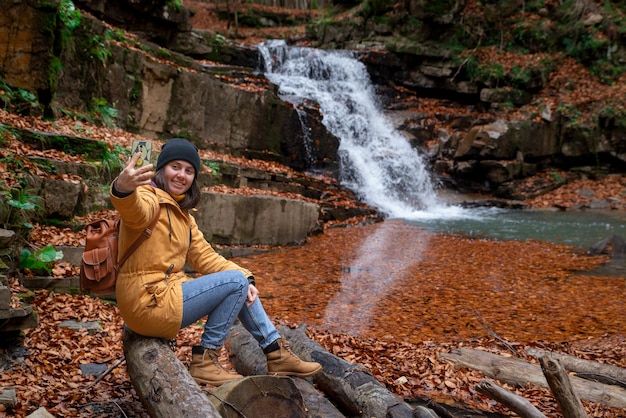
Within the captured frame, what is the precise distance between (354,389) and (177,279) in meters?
1.38

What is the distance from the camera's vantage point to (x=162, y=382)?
8.00 feet

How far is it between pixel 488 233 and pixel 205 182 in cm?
715

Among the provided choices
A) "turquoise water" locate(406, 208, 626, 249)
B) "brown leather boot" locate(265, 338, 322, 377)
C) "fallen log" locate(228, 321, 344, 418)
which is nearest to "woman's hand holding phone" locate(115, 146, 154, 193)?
"brown leather boot" locate(265, 338, 322, 377)

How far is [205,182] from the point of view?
9281mm

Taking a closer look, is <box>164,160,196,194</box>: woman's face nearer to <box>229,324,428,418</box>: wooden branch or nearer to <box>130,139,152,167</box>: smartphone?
<box>130,139,152,167</box>: smartphone

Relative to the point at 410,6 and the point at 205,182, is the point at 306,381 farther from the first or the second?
the point at 410,6

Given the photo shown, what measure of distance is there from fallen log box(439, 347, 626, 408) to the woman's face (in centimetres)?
289

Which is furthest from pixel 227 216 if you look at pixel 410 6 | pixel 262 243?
pixel 410 6

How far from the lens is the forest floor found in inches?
134

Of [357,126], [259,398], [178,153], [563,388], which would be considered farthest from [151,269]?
[357,126]

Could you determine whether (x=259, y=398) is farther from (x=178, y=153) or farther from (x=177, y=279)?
(x=178, y=153)

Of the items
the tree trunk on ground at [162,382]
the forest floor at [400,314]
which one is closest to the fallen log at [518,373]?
the forest floor at [400,314]

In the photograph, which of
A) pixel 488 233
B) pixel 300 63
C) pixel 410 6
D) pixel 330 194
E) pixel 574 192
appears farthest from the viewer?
pixel 410 6

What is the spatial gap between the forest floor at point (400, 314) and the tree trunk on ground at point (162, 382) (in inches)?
16.1
